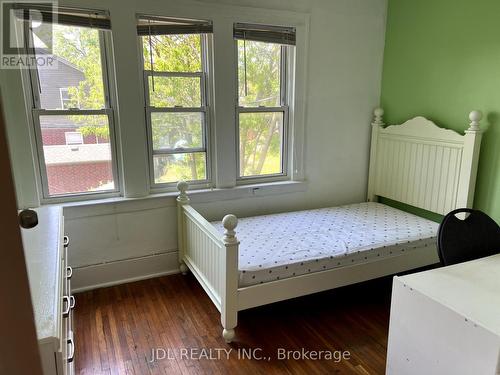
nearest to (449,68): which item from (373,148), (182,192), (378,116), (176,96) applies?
(378,116)

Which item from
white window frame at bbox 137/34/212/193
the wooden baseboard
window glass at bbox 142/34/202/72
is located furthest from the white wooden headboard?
the wooden baseboard

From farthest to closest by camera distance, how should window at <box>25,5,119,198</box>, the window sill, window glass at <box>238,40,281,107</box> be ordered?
window glass at <box>238,40,281,107</box>
the window sill
window at <box>25,5,119,198</box>

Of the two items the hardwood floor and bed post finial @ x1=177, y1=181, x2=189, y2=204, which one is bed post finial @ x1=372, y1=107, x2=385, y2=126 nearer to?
the hardwood floor

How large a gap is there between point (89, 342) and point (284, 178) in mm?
2072

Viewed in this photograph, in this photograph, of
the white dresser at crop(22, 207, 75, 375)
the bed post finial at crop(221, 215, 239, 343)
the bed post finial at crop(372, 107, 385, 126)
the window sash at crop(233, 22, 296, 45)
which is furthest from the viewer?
the bed post finial at crop(372, 107, 385, 126)

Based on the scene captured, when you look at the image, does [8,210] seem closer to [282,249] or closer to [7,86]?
[282,249]

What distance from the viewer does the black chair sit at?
2.00 m

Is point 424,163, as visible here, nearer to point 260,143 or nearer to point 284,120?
point 284,120

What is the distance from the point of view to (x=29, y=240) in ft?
5.80

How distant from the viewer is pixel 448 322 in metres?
1.50

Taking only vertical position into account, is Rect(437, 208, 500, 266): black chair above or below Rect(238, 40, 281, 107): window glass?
below

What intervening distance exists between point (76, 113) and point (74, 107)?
0.05 m

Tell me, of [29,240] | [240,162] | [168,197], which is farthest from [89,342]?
[240,162]

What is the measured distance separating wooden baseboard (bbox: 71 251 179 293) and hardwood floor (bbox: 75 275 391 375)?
0.08 metres
